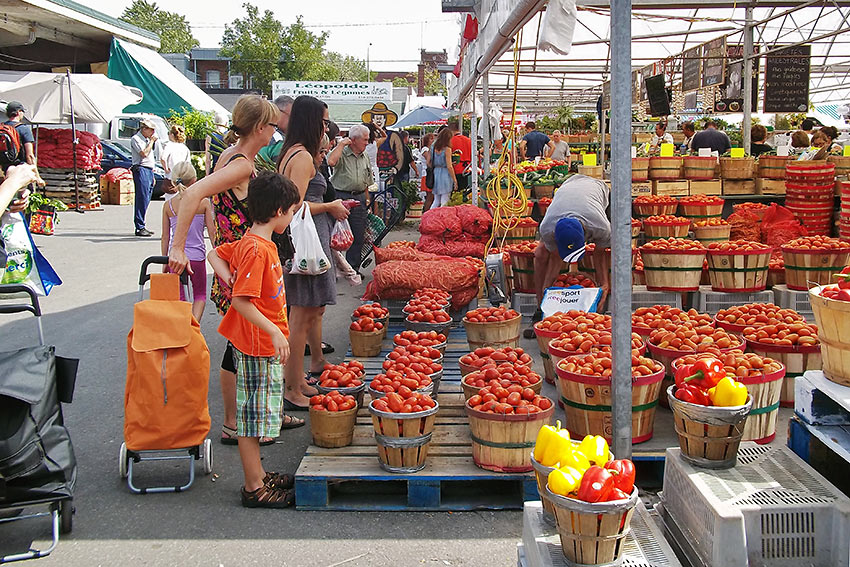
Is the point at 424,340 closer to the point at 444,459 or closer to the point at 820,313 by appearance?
the point at 444,459

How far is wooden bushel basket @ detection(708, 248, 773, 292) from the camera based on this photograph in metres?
7.30

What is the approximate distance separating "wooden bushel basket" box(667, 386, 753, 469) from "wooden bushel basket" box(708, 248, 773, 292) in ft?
14.5

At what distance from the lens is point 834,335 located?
303 cm

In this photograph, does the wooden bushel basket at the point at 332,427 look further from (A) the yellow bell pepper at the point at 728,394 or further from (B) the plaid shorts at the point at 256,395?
(A) the yellow bell pepper at the point at 728,394

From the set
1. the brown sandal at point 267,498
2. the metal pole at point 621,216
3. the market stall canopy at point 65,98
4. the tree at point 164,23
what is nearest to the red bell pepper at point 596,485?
the metal pole at point 621,216

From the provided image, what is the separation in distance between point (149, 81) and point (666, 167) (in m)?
14.7

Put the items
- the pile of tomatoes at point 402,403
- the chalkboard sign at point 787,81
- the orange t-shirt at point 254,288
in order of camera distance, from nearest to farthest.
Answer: the orange t-shirt at point 254,288 → the pile of tomatoes at point 402,403 → the chalkboard sign at point 787,81

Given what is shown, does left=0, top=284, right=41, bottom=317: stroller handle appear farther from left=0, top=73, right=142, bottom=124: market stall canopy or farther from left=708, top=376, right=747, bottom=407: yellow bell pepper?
left=0, top=73, right=142, bottom=124: market stall canopy

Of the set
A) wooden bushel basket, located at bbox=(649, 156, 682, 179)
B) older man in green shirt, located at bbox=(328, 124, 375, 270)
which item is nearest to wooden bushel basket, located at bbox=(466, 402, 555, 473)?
older man in green shirt, located at bbox=(328, 124, 375, 270)

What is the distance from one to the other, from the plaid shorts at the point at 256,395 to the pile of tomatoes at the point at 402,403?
0.58 metres

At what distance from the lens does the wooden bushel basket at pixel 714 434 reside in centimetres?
317

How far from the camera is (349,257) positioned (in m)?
10.7

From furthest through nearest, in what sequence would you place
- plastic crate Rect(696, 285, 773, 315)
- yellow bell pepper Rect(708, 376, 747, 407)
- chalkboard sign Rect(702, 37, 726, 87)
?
chalkboard sign Rect(702, 37, 726, 87), plastic crate Rect(696, 285, 773, 315), yellow bell pepper Rect(708, 376, 747, 407)

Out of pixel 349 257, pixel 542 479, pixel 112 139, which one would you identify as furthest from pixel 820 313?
pixel 112 139
